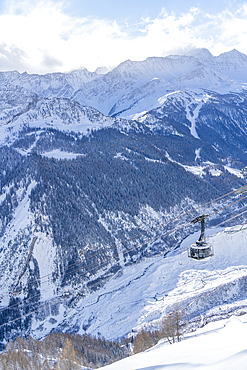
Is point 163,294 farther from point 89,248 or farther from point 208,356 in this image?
point 208,356

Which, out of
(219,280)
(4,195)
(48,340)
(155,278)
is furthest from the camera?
(4,195)

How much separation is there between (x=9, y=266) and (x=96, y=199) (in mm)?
57208

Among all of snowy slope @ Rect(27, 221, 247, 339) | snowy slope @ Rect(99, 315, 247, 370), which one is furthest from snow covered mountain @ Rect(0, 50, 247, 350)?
snowy slope @ Rect(99, 315, 247, 370)

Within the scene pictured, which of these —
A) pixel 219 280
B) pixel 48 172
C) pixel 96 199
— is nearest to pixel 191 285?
pixel 219 280

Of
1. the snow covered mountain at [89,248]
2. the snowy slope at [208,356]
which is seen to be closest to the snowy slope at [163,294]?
the snow covered mountain at [89,248]

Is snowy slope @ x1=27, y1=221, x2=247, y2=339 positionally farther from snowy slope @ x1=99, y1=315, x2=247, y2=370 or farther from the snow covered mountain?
snowy slope @ x1=99, y1=315, x2=247, y2=370

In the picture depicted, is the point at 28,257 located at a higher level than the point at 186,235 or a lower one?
lower

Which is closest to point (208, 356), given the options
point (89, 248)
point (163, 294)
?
point (163, 294)

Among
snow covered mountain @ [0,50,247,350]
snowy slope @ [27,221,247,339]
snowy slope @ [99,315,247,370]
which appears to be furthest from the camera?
snow covered mountain @ [0,50,247,350]

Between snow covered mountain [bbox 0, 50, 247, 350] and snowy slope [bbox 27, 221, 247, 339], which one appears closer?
snowy slope [bbox 27, 221, 247, 339]

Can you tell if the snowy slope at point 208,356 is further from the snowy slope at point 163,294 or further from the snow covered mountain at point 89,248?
the snowy slope at point 163,294

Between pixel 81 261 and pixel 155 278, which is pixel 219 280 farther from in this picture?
pixel 81 261

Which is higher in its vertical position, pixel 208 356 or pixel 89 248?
pixel 89 248

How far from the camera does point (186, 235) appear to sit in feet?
550
